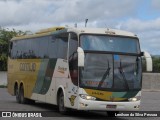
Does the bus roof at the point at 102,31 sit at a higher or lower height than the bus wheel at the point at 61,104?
higher

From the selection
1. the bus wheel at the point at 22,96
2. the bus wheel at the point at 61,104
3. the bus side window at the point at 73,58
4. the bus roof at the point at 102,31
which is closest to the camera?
the bus side window at the point at 73,58

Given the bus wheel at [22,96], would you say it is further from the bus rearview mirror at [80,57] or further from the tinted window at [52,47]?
the bus rearview mirror at [80,57]

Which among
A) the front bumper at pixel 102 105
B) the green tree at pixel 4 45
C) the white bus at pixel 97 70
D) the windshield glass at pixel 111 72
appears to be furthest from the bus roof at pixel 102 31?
the green tree at pixel 4 45

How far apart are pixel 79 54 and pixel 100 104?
1978 mm

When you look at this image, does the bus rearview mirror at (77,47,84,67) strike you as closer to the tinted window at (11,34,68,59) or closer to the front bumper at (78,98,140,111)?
the front bumper at (78,98,140,111)

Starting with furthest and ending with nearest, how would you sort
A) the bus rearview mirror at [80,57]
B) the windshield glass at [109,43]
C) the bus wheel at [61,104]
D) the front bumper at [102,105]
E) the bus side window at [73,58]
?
the bus wheel at [61,104] < the windshield glass at [109,43] < the bus side window at [73,58] < the front bumper at [102,105] < the bus rearview mirror at [80,57]

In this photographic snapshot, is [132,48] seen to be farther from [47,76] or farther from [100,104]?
[47,76]

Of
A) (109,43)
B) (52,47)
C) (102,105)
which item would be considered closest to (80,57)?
(109,43)

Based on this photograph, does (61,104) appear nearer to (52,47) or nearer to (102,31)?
(52,47)

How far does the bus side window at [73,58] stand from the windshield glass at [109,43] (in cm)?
41

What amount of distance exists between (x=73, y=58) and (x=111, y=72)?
1555 mm

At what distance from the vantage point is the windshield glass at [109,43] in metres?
17.6

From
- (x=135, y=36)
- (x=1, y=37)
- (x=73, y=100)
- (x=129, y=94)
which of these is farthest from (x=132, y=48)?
(x=1, y=37)

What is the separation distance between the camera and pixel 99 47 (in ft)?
57.8
